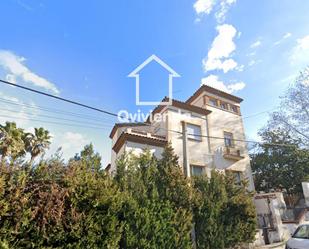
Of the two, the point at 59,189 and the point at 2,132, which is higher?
the point at 2,132

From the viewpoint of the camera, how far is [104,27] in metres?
10.3

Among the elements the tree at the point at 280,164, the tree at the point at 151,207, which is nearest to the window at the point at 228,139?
the tree at the point at 280,164

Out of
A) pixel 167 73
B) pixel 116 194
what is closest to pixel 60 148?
pixel 116 194

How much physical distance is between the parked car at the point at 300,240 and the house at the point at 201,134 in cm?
641

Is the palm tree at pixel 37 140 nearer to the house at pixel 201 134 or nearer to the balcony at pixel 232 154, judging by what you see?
the house at pixel 201 134

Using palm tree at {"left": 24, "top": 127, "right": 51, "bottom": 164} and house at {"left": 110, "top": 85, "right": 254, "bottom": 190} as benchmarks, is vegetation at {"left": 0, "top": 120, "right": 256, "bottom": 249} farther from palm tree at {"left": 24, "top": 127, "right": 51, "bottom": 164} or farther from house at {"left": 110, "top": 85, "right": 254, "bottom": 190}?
palm tree at {"left": 24, "top": 127, "right": 51, "bottom": 164}

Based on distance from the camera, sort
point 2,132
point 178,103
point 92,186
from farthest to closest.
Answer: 1. point 2,132
2. point 178,103
3. point 92,186

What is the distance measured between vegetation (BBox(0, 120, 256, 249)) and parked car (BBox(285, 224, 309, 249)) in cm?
212

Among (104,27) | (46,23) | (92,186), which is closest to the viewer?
(92,186)

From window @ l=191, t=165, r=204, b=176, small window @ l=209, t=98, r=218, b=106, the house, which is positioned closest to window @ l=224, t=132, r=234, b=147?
the house

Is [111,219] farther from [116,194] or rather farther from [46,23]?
[46,23]

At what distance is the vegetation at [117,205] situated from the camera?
5.72 m

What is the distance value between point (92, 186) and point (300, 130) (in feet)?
78.4

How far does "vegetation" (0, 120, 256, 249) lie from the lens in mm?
5723
